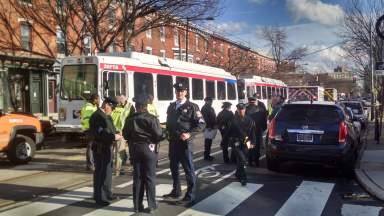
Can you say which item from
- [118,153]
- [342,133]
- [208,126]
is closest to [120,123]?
[118,153]

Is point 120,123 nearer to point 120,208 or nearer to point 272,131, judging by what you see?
point 272,131

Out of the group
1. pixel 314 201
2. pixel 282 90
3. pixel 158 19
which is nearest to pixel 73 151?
pixel 314 201

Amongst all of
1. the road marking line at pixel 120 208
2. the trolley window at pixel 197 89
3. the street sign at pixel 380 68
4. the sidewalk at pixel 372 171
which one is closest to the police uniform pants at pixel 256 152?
the sidewalk at pixel 372 171

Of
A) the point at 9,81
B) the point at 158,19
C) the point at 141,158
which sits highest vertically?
the point at 158,19

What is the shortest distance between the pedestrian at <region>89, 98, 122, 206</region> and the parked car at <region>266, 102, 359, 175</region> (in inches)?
163

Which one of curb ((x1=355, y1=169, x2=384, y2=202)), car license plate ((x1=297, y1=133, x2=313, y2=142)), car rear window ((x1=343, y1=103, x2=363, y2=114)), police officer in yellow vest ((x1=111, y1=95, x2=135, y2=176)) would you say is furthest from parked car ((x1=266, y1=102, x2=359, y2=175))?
car rear window ((x1=343, y1=103, x2=363, y2=114))

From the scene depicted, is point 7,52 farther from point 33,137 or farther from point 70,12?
point 33,137

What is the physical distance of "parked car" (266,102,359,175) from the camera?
409 inches

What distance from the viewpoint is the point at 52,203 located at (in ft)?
26.7

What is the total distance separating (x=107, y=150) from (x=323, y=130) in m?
4.68

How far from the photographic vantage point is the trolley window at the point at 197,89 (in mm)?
22062

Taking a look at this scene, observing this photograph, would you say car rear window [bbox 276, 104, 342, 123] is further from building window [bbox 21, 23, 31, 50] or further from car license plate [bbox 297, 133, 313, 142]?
building window [bbox 21, 23, 31, 50]

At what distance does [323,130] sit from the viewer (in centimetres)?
1045

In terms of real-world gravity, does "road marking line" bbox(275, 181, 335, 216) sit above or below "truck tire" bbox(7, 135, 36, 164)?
below
